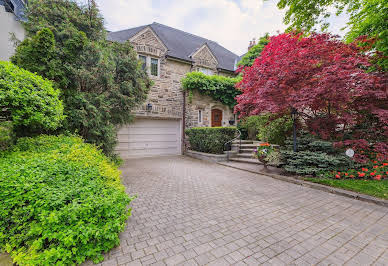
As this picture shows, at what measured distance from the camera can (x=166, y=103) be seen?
8992mm

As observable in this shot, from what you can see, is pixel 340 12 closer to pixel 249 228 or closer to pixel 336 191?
pixel 336 191

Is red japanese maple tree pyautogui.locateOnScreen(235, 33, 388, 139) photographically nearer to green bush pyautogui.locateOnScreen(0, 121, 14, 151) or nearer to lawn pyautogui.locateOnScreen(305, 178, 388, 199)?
lawn pyautogui.locateOnScreen(305, 178, 388, 199)

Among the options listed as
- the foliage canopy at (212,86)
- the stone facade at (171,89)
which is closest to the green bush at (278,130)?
the foliage canopy at (212,86)

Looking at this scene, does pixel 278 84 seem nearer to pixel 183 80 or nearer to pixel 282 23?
pixel 282 23

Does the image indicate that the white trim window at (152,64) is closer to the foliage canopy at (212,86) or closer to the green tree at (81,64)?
the foliage canopy at (212,86)

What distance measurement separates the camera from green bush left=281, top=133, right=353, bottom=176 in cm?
438

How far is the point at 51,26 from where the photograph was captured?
13.9 feet

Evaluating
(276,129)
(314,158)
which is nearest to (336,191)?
(314,158)

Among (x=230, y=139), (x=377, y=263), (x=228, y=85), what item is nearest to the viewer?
(x=377, y=263)

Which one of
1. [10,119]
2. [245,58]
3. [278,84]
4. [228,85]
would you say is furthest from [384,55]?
[10,119]

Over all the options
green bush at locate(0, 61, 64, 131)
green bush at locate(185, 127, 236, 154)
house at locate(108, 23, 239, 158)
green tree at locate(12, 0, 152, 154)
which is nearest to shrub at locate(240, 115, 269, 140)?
house at locate(108, 23, 239, 158)

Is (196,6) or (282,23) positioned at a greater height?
(196,6)

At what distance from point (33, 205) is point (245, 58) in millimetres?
12225

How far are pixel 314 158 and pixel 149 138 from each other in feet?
23.9
